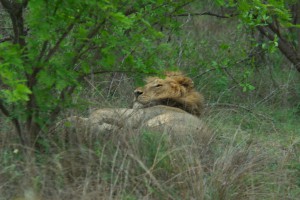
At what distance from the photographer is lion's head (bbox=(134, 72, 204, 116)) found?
699cm

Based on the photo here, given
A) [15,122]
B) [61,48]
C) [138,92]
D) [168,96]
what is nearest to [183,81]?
[168,96]

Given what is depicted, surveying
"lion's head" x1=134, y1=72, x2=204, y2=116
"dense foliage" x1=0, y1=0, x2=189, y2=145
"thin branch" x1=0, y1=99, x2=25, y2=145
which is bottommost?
"lion's head" x1=134, y1=72, x2=204, y2=116

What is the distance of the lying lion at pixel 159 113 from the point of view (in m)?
5.74

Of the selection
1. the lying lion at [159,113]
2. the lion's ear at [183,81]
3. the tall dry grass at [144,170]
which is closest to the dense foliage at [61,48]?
the tall dry grass at [144,170]

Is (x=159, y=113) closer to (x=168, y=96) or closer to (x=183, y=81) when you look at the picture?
(x=168, y=96)

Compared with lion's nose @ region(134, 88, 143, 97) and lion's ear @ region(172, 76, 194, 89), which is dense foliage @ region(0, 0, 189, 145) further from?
lion's ear @ region(172, 76, 194, 89)

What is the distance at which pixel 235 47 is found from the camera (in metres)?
10.4

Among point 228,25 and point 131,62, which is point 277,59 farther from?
point 131,62

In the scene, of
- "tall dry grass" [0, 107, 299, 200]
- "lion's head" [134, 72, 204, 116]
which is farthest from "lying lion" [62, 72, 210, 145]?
"tall dry grass" [0, 107, 299, 200]

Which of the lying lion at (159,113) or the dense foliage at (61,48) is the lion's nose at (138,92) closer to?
the lying lion at (159,113)

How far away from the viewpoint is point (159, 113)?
259 inches

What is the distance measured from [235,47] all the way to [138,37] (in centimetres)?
543

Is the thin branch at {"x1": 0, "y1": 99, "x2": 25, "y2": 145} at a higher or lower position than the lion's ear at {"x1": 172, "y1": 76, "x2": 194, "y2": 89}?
higher

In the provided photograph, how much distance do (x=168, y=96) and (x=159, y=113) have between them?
0.49m
